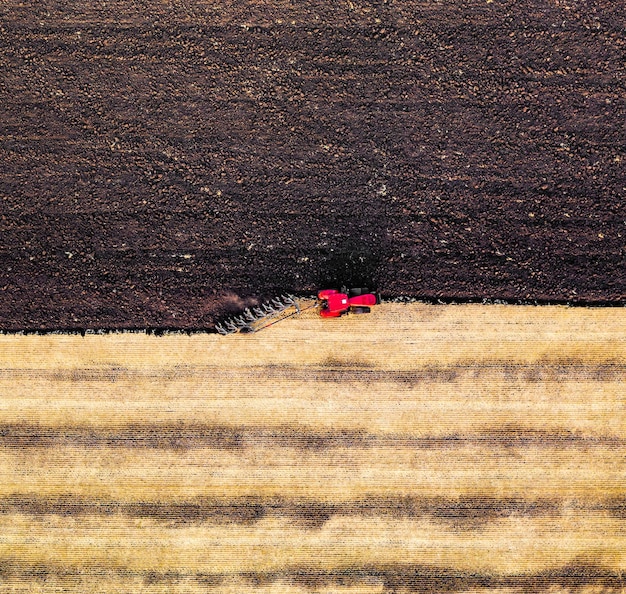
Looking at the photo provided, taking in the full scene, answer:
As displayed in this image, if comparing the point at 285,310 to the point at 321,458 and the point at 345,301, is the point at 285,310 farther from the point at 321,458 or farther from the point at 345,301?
the point at 321,458

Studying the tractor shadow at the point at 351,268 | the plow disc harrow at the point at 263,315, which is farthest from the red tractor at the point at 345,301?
the plow disc harrow at the point at 263,315

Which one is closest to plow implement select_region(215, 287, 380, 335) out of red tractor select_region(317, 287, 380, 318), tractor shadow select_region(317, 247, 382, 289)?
red tractor select_region(317, 287, 380, 318)

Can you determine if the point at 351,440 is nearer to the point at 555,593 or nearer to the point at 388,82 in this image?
the point at 555,593

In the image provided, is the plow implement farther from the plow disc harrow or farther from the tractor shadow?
the tractor shadow

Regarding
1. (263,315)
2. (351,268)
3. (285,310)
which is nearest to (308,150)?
(351,268)

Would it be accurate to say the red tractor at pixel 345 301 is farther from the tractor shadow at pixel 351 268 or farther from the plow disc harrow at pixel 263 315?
the plow disc harrow at pixel 263 315

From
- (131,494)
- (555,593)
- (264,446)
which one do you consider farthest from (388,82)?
(555,593)

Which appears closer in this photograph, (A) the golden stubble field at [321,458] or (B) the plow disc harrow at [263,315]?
(B) the plow disc harrow at [263,315]
